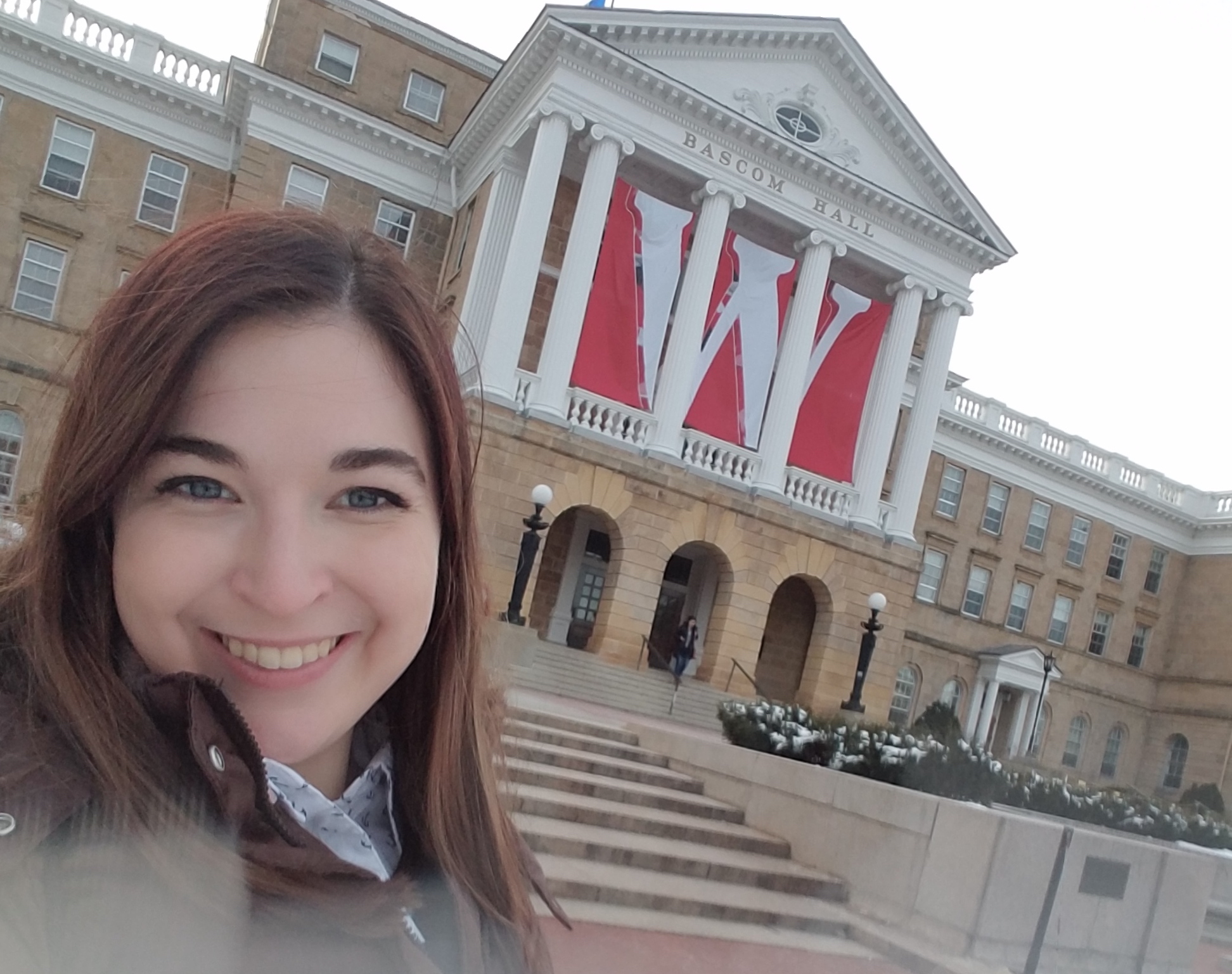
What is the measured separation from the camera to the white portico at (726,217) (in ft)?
62.6

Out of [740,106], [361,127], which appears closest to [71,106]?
[361,127]

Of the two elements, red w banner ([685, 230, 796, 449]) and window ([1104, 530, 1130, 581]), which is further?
window ([1104, 530, 1130, 581])

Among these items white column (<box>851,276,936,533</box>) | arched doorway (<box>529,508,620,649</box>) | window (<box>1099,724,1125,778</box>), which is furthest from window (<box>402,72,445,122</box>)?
window (<box>1099,724,1125,778</box>)

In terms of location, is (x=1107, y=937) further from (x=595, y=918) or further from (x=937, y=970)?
(x=595, y=918)

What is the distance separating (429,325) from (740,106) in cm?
2162

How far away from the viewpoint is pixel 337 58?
26.2 metres

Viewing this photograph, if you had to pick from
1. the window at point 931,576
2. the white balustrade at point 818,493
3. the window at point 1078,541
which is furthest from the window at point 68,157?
the window at point 1078,541

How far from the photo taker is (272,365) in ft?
3.72

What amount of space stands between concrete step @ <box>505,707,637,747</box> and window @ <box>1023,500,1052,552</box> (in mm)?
29660

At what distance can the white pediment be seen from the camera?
20.5 meters

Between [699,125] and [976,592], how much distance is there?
22.0m

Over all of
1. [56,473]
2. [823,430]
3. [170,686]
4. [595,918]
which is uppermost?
[823,430]

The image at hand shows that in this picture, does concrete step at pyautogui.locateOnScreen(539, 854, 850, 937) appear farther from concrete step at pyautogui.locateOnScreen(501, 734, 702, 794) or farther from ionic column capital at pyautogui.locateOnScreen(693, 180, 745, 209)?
ionic column capital at pyautogui.locateOnScreen(693, 180, 745, 209)

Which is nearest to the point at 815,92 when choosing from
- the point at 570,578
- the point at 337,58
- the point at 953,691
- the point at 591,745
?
the point at 570,578
